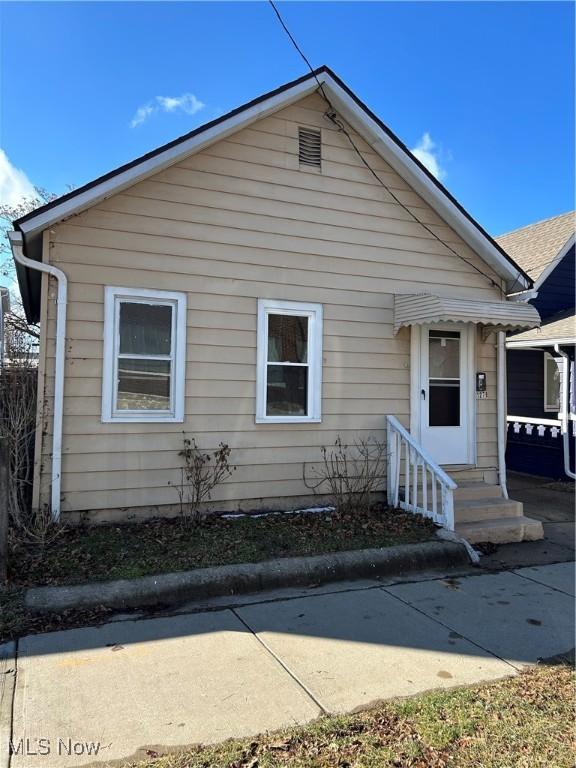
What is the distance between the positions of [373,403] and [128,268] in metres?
3.50

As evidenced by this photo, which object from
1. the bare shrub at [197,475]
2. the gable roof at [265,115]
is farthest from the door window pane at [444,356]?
the bare shrub at [197,475]

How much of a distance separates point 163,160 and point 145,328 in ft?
6.02

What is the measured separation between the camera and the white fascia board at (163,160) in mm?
5398

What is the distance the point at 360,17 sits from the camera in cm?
682

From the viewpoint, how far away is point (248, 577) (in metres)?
4.58

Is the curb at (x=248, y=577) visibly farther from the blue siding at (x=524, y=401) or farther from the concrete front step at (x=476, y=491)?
the blue siding at (x=524, y=401)

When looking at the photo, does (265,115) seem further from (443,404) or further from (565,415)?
(565,415)

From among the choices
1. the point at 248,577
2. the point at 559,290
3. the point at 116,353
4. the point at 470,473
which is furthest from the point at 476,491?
the point at 559,290

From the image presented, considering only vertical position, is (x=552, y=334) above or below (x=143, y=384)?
above

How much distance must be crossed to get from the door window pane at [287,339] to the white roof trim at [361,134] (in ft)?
7.07

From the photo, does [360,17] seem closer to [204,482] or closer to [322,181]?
[322,181]

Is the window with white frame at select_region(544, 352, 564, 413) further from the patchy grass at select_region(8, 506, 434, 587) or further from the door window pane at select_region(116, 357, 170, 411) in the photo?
the door window pane at select_region(116, 357, 170, 411)

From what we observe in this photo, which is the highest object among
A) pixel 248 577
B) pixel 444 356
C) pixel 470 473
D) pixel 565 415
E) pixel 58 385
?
pixel 444 356

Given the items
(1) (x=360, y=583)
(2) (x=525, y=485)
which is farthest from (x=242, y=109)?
(2) (x=525, y=485)
